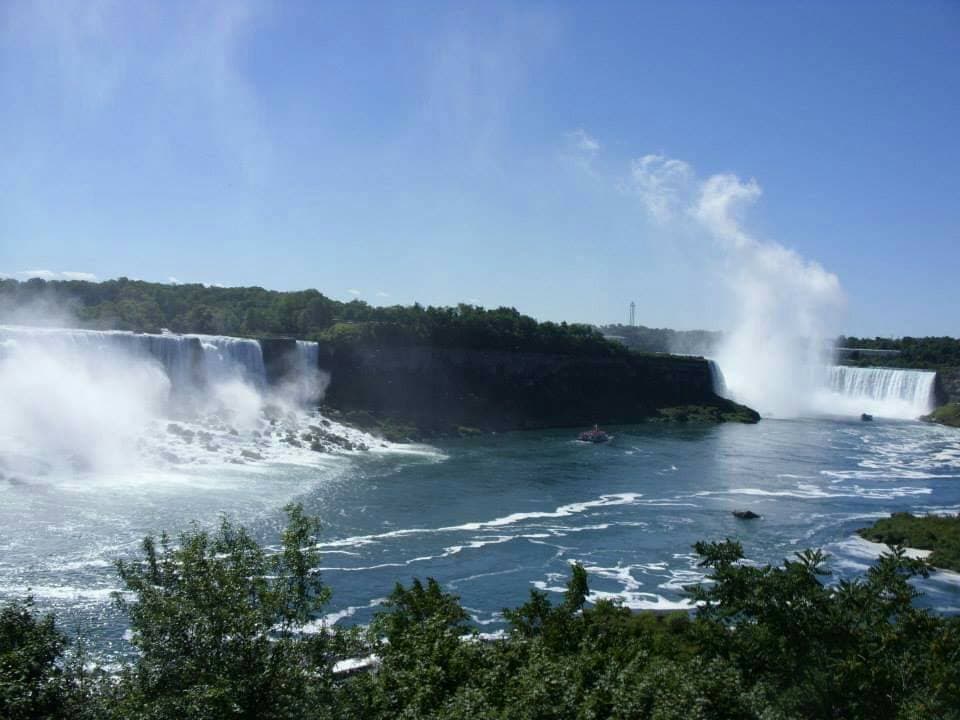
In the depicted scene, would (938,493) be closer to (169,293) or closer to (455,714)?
(455,714)

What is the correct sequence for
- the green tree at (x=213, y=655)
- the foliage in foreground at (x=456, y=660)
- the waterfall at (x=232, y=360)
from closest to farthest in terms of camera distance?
the green tree at (x=213, y=655)
the foliage in foreground at (x=456, y=660)
the waterfall at (x=232, y=360)

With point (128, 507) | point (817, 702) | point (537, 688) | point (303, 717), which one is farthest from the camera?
point (128, 507)

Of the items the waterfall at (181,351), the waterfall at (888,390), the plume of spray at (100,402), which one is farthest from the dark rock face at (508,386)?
the waterfall at (888,390)

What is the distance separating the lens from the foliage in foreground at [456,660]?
788cm

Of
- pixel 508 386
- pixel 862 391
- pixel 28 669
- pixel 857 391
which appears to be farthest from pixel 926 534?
pixel 857 391

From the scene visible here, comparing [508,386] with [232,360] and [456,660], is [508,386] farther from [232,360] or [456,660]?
[456,660]

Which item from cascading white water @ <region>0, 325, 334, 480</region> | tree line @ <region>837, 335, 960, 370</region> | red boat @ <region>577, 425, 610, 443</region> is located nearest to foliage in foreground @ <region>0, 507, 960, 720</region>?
cascading white water @ <region>0, 325, 334, 480</region>

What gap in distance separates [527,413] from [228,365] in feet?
71.4

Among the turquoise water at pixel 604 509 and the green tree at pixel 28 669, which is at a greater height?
the green tree at pixel 28 669

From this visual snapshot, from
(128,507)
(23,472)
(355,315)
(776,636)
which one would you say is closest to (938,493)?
(776,636)

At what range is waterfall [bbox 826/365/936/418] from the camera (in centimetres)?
6931

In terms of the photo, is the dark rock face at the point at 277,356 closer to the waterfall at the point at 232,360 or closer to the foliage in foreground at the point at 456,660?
the waterfall at the point at 232,360

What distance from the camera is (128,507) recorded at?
84.4ft

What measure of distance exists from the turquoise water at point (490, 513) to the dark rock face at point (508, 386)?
29.3ft
